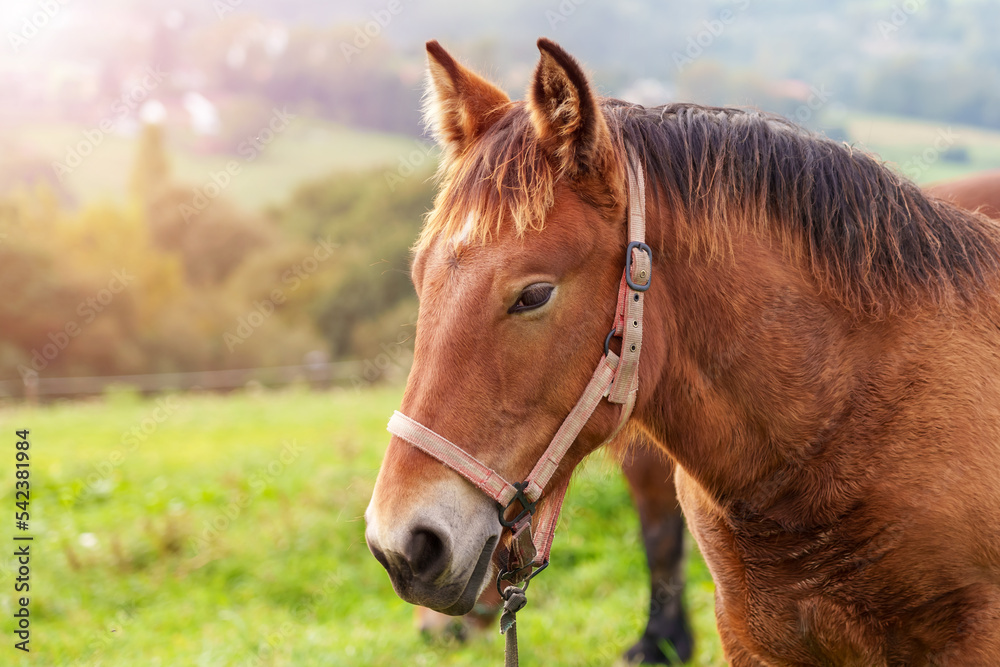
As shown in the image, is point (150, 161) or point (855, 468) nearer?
point (855, 468)

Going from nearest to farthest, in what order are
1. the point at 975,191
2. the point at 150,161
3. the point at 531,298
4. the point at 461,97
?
the point at 531,298, the point at 461,97, the point at 975,191, the point at 150,161

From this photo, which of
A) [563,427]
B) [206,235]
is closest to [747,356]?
[563,427]

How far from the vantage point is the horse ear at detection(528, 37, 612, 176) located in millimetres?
1823

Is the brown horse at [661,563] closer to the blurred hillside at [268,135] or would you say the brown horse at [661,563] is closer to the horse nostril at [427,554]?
the horse nostril at [427,554]

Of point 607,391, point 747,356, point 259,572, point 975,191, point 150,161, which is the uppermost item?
point 975,191

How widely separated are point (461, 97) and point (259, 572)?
493 centimetres

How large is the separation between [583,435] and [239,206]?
134ft

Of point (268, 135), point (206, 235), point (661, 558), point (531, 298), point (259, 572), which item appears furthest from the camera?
point (206, 235)

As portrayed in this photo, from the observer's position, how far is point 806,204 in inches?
82.8

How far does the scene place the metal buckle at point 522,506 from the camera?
6.06 feet

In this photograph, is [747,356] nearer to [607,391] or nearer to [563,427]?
[607,391]

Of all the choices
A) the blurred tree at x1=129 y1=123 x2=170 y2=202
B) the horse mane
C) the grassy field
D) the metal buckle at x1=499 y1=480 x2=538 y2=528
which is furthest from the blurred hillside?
the metal buckle at x1=499 y1=480 x2=538 y2=528

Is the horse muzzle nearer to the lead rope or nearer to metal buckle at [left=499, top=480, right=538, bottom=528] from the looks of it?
metal buckle at [left=499, top=480, right=538, bottom=528]

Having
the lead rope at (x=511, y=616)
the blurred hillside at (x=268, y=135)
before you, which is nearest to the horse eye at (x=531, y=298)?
the lead rope at (x=511, y=616)
